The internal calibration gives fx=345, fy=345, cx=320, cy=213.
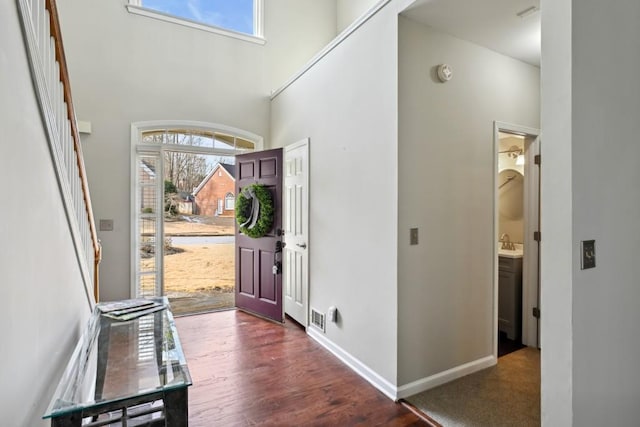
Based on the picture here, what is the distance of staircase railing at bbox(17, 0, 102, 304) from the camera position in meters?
1.27

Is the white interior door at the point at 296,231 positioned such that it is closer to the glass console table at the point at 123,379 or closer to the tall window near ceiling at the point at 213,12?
the tall window near ceiling at the point at 213,12

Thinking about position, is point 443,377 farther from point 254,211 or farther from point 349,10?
point 349,10

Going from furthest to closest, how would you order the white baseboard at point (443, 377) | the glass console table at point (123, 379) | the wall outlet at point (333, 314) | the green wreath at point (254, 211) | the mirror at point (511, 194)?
1. the green wreath at point (254, 211)
2. the mirror at point (511, 194)
3. the wall outlet at point (333, 314)
4. the white baseboard at point (443, 377)
5. the glass console table at point (123, 379)

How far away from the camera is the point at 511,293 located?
349 cm

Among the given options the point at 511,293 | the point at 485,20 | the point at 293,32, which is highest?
the point at 293,32

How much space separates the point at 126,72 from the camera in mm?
3949

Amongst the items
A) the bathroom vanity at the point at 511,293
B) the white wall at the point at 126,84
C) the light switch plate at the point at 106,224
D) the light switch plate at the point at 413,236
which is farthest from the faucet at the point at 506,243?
the light switch plate at the point at 106,224

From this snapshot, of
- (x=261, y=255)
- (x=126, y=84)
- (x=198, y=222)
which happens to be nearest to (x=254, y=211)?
(x=261, y=255)

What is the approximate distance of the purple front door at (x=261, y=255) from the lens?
3.94m

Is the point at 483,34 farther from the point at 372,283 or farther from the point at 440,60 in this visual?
the point at 372,283

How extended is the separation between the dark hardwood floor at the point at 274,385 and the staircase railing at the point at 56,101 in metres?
1.11

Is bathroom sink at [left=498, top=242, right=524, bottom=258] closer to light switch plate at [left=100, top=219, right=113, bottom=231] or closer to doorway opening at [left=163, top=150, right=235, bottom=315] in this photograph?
light switch plate at [left=100, top=219, right=113, bottom=231]
